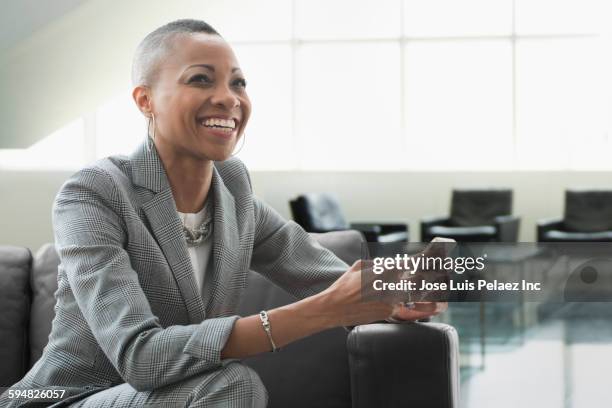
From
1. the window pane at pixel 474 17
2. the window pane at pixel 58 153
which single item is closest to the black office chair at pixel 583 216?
the window pane at pixel 474 17

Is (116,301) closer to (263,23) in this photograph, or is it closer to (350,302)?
(350,302)

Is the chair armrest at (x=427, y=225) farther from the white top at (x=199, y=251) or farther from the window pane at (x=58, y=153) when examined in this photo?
the white top at (x=199, y=251)

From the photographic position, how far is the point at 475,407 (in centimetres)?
345

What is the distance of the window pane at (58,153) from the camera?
9086 millimetres

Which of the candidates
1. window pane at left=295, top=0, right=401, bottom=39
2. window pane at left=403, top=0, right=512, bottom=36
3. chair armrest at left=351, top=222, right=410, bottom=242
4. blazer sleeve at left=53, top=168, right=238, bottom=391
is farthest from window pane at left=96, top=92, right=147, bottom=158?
blazer sleeve at left=53, top=168, right=238, bottom=391

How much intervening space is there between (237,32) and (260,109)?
33.3 inches

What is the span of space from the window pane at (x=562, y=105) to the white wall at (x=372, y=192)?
244mm

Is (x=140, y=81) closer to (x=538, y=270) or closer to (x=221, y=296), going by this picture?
(x=221, y=296)

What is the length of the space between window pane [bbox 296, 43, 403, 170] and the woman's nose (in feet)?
25.6

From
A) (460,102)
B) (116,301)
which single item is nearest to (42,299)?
(116,301)

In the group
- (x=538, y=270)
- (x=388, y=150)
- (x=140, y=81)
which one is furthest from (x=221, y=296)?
(x=388, y=150)

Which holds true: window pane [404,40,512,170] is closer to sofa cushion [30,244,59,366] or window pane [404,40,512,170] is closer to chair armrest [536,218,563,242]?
chair armrest [536,218,563,242]

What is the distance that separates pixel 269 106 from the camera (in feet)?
30.8

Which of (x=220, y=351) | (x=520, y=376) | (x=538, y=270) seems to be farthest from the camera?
(x=520, y=376)
